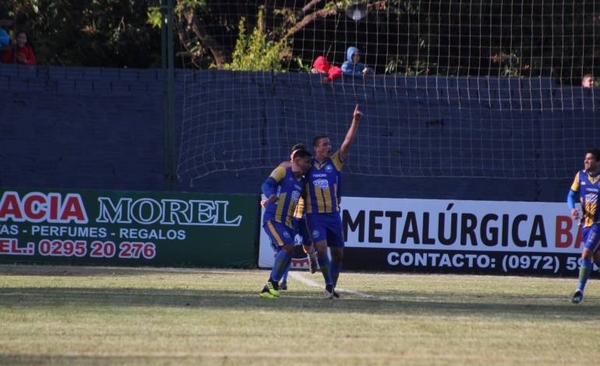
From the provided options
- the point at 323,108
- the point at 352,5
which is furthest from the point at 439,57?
the point at 323,108

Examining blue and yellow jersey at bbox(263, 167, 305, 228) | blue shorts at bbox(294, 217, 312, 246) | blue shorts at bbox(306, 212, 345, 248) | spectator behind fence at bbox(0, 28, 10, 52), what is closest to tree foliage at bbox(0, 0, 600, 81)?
spectator behind fence at bbox(0, 28, 10, 52)

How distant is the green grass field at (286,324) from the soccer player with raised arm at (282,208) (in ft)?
1.07

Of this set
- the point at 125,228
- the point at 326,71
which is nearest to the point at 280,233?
the point at 125,228

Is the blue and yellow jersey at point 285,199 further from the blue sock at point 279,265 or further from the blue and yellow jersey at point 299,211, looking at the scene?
the blue and yellow jersey at point 299,211

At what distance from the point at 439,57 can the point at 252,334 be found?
53.3 feet

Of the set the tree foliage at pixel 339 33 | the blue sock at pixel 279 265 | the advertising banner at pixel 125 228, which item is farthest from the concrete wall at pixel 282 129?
the blue sock at pixel 279 265

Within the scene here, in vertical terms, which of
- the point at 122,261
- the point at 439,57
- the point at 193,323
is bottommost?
the point at 122,261

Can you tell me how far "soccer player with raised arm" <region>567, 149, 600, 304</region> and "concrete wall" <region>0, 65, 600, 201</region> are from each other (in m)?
7.85

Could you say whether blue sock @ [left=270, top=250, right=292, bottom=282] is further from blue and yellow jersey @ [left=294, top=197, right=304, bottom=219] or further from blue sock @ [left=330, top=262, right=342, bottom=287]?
blue and yellow jersey @ [left=294, top=197, right=304, bottom=219]

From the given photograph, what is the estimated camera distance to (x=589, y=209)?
45.4 ft

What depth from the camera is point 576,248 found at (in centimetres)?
2017

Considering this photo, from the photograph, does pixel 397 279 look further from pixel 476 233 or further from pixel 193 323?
pixel 193 323

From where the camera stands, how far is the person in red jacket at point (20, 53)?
2197 centimetres

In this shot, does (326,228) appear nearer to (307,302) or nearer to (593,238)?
(307,302)
